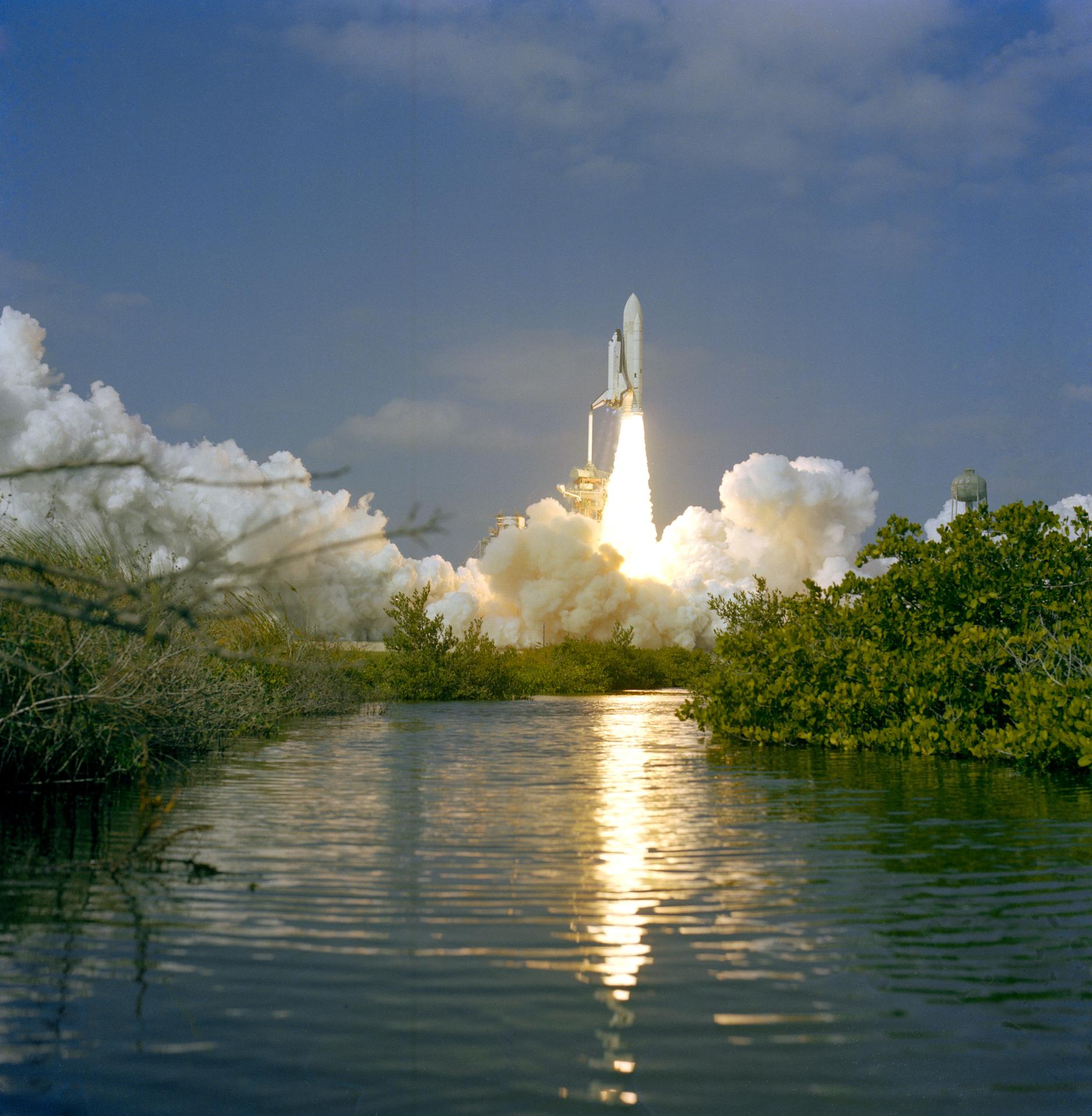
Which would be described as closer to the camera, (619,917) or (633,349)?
(619,917)

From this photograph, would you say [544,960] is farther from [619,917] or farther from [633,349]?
[633,349]

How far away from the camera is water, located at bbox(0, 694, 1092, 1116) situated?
16.0 ft

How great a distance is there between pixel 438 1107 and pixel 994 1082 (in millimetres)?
2203

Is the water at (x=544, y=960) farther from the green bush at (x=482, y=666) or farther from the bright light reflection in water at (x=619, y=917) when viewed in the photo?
the green bush at (x=482, y=666)

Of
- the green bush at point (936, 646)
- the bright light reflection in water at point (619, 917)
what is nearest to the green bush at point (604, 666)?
the green bush at point (936, 646)

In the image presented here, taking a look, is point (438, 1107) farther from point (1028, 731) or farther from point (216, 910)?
point (1028, 731)

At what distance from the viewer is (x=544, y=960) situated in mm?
6645

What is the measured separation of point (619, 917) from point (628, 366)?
64.3m

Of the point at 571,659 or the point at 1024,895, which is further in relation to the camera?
the point at 571,659

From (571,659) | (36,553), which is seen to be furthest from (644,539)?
(36,553)

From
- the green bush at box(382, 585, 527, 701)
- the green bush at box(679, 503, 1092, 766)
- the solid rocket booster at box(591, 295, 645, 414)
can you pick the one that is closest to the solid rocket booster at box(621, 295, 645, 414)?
the solid rocket booster at box(591, 295, 645, 414)

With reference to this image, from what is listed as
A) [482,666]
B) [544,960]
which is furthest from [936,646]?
[482,666]

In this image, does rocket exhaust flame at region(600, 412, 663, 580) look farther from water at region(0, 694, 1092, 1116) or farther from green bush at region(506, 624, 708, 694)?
water at region(0, 694, 1092, 1116)

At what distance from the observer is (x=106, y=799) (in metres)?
13.2
